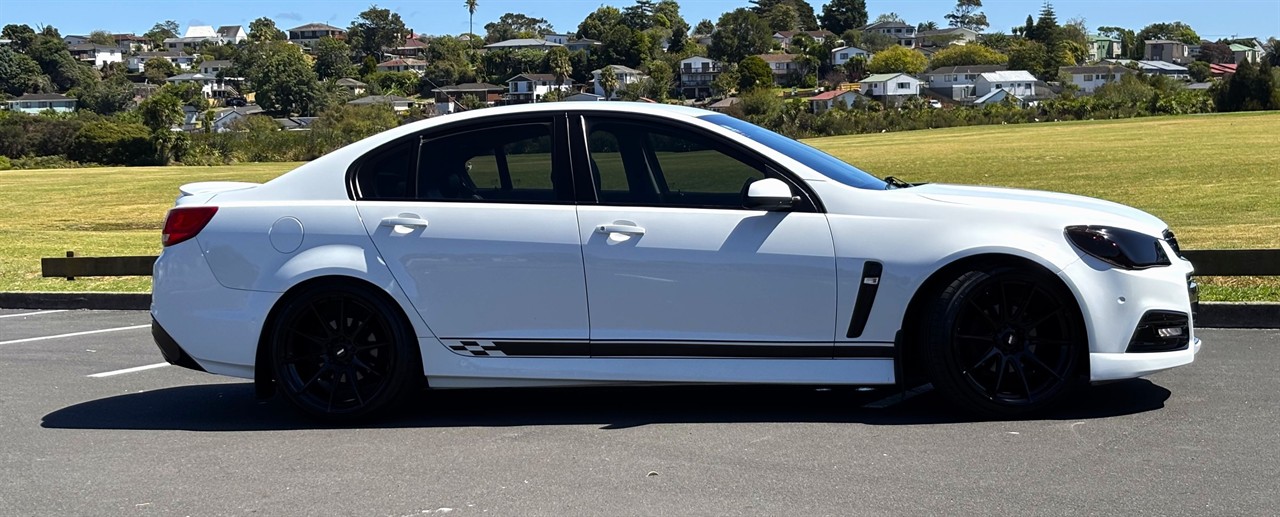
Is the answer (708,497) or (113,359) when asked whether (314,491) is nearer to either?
(708,497)

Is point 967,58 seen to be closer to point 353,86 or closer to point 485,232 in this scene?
point 353,86

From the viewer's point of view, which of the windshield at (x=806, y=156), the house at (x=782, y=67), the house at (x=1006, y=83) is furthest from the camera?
the house at (x=782, y=67)

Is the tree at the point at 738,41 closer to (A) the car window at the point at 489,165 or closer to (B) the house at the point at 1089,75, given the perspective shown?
(B) the house at the point at 1089,75

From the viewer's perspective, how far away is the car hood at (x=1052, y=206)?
19.3ft

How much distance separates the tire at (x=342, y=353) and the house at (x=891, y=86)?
473 ft

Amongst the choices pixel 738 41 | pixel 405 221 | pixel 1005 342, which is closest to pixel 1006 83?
pixel 738 41

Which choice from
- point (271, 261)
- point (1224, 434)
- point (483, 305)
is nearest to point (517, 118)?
point (483, 305)

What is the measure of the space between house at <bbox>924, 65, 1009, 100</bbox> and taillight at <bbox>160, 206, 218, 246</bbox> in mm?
152790

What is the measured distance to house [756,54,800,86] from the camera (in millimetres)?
183750

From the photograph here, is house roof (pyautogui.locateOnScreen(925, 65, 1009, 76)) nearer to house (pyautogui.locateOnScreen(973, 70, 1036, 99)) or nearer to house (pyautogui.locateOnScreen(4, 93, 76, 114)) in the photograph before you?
house (pyautogui.locateOnScreen(973, 70, 1036, 99))

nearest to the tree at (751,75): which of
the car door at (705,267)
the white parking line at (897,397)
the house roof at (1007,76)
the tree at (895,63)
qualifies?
the house roof at (1007,76)

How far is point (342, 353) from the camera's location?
622 cm

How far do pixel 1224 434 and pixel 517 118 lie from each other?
134 inches

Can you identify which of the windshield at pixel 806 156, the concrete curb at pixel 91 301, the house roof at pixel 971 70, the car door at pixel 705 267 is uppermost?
the windshield at pixel 806 156
